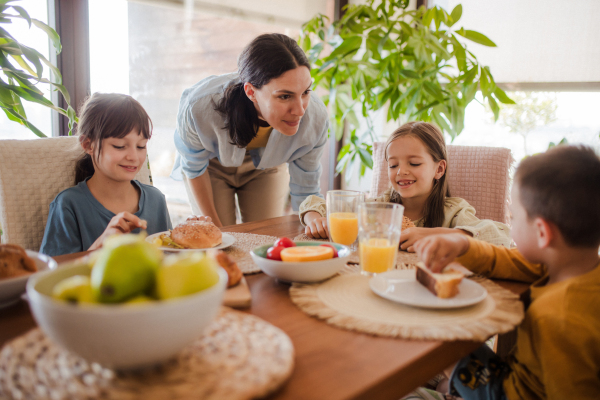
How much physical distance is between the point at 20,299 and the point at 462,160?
1.63 meters

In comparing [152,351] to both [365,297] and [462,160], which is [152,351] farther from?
[462,160]

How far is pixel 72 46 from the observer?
2.21m

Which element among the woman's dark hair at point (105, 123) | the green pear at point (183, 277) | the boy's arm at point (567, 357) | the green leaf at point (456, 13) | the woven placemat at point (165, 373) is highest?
the green leaf at point (456, 13)

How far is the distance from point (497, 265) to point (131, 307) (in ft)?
2.63

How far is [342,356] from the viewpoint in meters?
0.59

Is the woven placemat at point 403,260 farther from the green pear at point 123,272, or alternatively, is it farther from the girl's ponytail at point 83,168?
the girl's ponytail at point 83,168

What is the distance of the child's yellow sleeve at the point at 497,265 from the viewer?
0.95m

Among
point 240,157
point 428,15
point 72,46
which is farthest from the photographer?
point 428,15

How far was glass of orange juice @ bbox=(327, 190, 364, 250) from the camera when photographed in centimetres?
113

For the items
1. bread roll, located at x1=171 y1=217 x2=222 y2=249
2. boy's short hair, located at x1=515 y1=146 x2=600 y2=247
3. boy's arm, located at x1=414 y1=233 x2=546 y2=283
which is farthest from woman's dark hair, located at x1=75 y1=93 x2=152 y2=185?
boy's short hair, located at x1=515 y1=146 x2=600 y2=247

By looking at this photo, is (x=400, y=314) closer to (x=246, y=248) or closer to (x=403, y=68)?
(x=246, y=248)

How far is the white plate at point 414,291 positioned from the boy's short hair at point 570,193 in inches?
8.0

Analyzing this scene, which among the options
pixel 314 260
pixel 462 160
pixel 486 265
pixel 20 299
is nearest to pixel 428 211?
pixel 462 160

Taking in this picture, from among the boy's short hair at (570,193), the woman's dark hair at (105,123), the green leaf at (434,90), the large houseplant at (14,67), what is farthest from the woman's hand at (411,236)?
the green leaf at (434,90)
